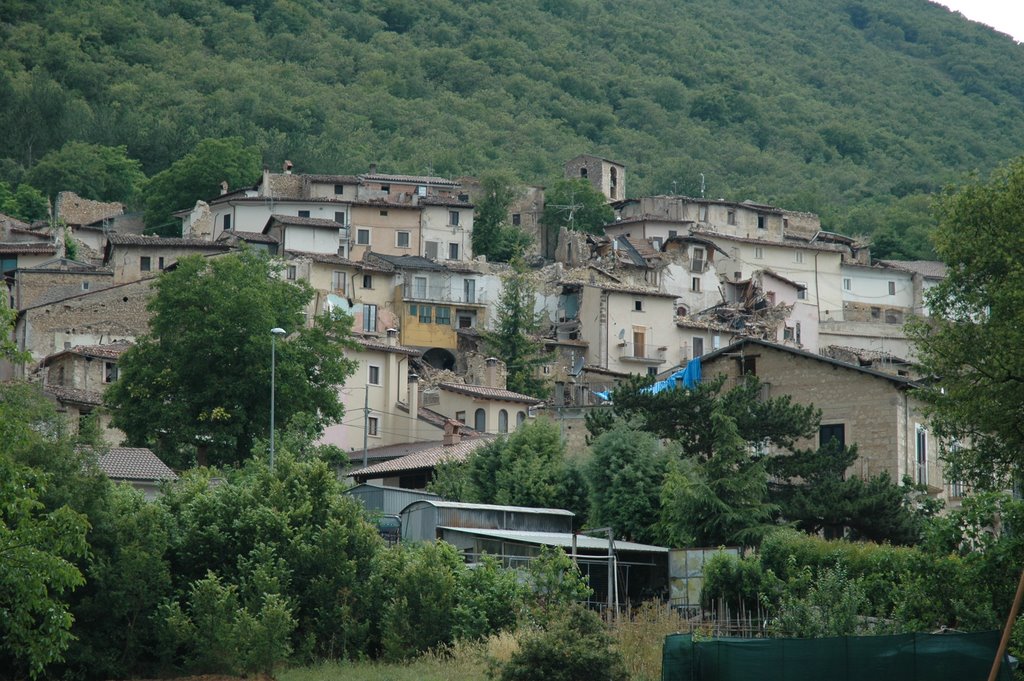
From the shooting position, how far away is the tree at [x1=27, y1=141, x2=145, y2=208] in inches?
4350

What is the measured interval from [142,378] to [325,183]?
4046 centimetres

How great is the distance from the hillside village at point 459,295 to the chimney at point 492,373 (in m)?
0.11

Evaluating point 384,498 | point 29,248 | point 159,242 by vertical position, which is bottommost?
point 384,498

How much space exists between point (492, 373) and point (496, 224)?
28.4 meters

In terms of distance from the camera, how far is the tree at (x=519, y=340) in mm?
72750

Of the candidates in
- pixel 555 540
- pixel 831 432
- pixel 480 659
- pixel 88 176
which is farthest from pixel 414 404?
pixel 88 176

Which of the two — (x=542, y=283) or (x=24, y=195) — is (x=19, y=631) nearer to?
(x=542, y=283)

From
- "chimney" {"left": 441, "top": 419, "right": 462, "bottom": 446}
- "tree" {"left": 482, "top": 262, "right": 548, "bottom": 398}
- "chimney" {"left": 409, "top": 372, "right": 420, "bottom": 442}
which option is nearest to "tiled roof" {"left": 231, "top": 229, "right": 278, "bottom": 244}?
"tree" {"left": 482, "top": 262, "right": 548, "bottom": 398}

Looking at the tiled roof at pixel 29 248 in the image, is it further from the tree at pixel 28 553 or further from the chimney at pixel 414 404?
the tree at pixel 28 553

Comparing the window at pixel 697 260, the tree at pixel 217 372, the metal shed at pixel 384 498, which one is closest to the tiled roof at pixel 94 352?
the tree at pixel 217 372

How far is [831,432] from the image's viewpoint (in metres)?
41.7

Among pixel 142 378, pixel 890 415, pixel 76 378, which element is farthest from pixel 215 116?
pixel 890 415

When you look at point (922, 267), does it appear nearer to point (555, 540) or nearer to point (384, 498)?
point (384, 498)

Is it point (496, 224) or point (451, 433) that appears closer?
point (451, 433)
